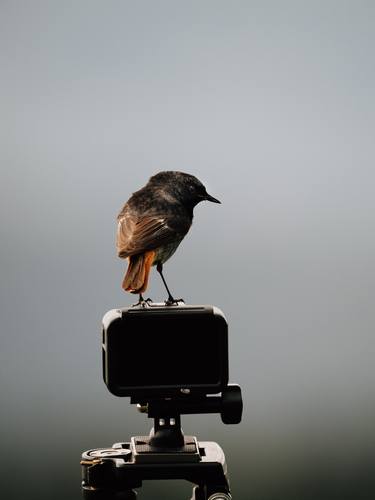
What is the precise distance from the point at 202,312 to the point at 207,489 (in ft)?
1.48

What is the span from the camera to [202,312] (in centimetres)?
228

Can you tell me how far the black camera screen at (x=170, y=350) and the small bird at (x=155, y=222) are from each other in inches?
14.7

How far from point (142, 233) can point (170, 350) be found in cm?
61

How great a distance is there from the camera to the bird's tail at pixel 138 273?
8.76ft

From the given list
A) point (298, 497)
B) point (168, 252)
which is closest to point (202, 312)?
point (168, 252)

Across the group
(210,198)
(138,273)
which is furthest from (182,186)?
(138,273)

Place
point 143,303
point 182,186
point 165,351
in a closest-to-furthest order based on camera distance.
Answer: point 165,351 < point 143,303 < point 182,186

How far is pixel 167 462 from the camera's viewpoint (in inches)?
93.8

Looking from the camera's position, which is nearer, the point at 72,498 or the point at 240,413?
the point at 240,413

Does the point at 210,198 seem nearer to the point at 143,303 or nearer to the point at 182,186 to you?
the point at 182,186

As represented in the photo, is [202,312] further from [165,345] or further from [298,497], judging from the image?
[298,497]

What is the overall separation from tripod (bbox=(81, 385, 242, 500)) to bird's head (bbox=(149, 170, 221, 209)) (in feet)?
2.83

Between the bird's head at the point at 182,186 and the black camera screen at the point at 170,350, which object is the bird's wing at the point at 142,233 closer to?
the bird's head at the point at 182,186

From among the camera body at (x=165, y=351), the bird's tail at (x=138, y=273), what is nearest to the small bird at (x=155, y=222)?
the bird's tail at (x=138, y=273)
